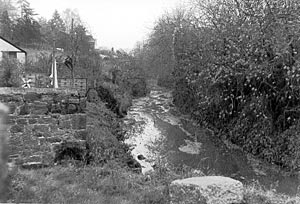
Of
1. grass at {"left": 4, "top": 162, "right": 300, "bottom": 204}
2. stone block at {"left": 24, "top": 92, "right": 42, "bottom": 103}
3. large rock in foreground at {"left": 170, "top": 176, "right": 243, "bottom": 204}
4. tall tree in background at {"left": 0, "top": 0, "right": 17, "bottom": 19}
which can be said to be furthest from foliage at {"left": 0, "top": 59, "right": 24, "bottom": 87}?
tall tree in background at {"left": 0, "top": 0, "right": 17, "bottom": 19}

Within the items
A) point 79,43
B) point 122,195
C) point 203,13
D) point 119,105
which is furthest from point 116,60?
point 122,195

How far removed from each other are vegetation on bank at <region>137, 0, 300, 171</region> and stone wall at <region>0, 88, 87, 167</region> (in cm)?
693

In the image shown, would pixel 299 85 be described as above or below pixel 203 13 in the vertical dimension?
below

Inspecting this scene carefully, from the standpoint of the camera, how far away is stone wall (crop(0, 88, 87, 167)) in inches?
265

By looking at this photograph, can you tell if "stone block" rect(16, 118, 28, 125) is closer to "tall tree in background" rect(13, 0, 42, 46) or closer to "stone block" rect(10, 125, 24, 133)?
"stone block" rect(10, 125, 24, 133)

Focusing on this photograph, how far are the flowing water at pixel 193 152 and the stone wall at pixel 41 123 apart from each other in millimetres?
3583

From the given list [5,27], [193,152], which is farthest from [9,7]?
[193,152]

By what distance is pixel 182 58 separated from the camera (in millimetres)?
21578

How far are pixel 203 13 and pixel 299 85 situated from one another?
718 cm

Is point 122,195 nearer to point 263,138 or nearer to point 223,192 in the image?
point 223,192

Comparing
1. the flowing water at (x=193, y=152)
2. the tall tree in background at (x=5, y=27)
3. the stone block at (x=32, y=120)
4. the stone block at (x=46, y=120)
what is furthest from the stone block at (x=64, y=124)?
the tall tree in background at (x=5, y=27)

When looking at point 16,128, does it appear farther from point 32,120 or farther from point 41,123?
point 41,123

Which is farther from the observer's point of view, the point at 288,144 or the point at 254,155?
the point at 254,155

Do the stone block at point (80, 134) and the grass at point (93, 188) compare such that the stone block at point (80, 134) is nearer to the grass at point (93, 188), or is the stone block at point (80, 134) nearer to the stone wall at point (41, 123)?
the stone wall at point (41, 123)
